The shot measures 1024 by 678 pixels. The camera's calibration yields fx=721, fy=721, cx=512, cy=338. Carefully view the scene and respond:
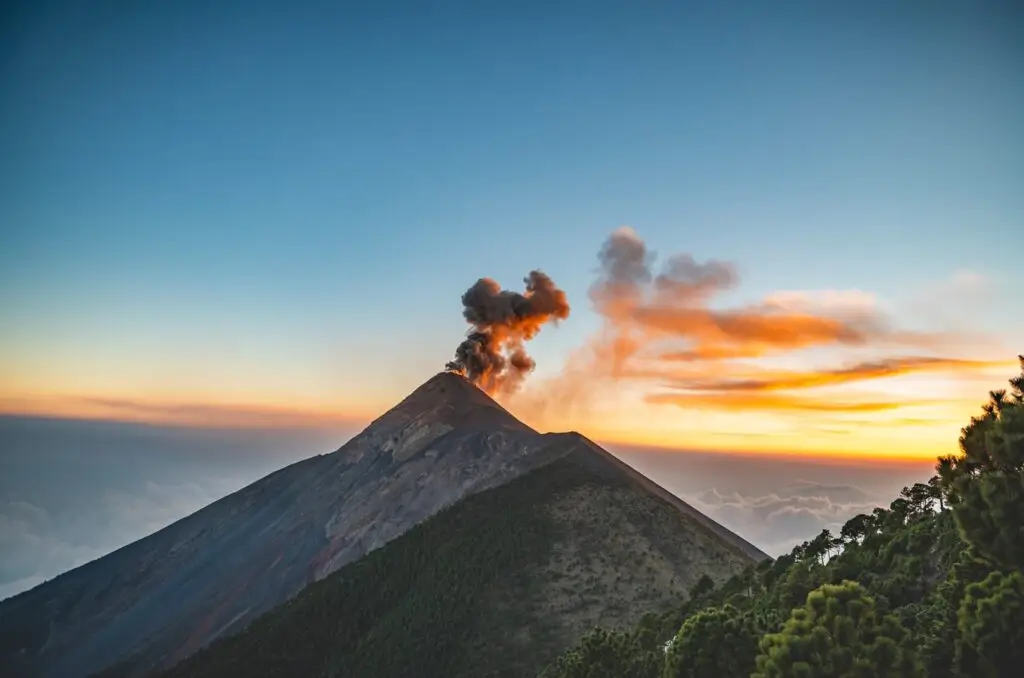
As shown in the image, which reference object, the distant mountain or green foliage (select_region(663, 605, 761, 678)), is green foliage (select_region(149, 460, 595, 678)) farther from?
green foliage (select_region(663, 605, 761, 678))

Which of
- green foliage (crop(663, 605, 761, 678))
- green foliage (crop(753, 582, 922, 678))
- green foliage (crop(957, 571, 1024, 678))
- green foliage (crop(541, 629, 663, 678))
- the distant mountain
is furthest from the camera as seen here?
the distant mountain

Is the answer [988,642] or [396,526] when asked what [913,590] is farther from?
[396,526]

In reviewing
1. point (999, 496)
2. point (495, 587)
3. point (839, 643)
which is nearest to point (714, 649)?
point (839, 643)

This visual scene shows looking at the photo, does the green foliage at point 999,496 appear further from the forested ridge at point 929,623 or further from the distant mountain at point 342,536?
the distant mountain at point 342,536

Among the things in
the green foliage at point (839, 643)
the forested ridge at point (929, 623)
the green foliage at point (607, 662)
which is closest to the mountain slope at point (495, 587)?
the green foliage at point (607, 662)

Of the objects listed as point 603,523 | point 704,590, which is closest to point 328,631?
point 603,523

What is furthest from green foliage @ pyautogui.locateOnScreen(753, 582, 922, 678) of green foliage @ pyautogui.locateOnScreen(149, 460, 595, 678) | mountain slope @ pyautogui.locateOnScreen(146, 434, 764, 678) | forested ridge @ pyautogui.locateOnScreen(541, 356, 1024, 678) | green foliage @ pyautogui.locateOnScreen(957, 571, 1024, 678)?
green foliage @ pyautogui.locateOnScreen(149, 460, 595, 678)
